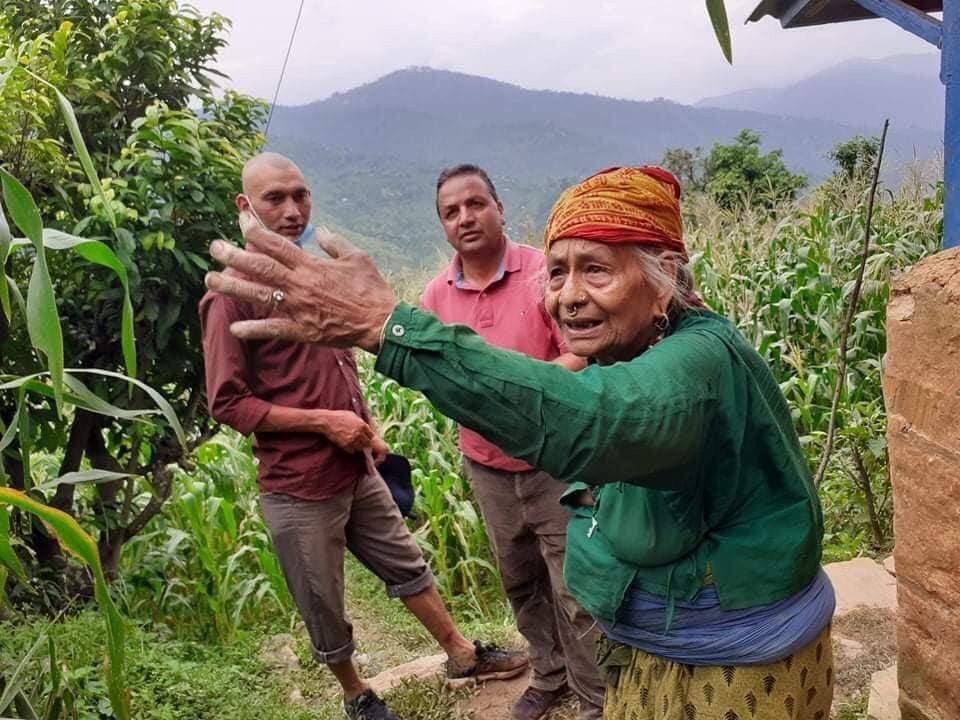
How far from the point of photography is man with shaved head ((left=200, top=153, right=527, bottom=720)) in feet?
7.75

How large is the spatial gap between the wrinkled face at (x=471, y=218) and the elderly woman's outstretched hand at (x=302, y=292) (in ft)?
5.29

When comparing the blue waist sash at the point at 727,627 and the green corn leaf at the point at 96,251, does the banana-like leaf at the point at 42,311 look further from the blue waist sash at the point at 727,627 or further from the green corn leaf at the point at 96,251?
the blue waist sash at the point at 727,627

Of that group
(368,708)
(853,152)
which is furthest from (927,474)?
(853,152)

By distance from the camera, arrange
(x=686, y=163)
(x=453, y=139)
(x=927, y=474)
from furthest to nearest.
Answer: (x=453, y=139), (x=686, y=163), (x=927, y=474)

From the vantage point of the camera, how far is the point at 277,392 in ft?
8.08

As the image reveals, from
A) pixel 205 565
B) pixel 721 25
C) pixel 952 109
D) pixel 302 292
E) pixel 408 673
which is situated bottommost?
pixel 408 673

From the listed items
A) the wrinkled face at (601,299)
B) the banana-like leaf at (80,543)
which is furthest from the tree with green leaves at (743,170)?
the banana-like leaf at (80,543)

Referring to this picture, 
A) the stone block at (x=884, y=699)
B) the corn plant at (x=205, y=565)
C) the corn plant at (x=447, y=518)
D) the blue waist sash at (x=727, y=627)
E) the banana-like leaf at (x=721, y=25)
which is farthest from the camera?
the corn plant at (x=447, y=518)

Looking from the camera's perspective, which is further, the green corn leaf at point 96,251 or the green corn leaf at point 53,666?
the green corn leaf at point 53,666

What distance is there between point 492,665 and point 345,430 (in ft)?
3.68

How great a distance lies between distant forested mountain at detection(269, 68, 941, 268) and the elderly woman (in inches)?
1355

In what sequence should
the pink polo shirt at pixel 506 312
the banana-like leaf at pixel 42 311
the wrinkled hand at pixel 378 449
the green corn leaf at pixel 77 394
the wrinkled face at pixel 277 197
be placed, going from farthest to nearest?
the wrinkled hand at pixel 378 449
the pink polo shirt at pixel 506 312
the wrinkled face at pixel 277 197
the green corn leaf at pixel 77 394
the banana-like leaf at pixel 42 311

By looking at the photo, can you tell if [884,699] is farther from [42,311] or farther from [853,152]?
[853,152]

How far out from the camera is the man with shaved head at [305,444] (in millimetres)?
2361
